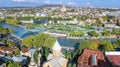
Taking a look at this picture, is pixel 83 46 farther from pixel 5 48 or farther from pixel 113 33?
pixel 113 33

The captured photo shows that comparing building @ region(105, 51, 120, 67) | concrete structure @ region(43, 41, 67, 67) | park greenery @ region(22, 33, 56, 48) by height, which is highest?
concrete structure @ region(43, 41, 67, 67)

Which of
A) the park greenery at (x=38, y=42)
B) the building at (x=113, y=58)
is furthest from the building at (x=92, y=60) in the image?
the park greenery at (x=38, y=42)

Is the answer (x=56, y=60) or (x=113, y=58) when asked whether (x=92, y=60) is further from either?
(x=56, y=60)

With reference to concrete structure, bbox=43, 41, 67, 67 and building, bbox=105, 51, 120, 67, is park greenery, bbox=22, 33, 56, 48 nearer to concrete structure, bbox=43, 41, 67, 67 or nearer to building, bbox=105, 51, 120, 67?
building, bbox=105, 51, 120, 67

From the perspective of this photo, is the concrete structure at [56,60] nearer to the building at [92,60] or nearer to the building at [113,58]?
the building at [92,60]

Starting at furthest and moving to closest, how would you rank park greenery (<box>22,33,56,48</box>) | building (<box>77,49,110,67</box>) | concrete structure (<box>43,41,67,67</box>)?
park greenery (<box>22,33,56,48</box>), building (<box>77,49,110,67</box>), concrete structure (<box>43,41,67,67</box>)

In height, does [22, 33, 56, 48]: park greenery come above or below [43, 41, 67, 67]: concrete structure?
below

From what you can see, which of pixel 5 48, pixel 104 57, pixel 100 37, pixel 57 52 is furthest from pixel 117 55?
pixel 100 37

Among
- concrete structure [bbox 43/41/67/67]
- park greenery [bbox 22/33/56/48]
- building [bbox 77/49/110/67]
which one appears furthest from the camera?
park greenery [bbox 22/33/56/48]

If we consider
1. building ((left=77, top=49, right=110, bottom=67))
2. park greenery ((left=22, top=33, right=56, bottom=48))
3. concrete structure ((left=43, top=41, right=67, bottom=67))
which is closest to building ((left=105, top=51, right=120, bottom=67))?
building ((left=77, top=49, right=110, bottom=67))
